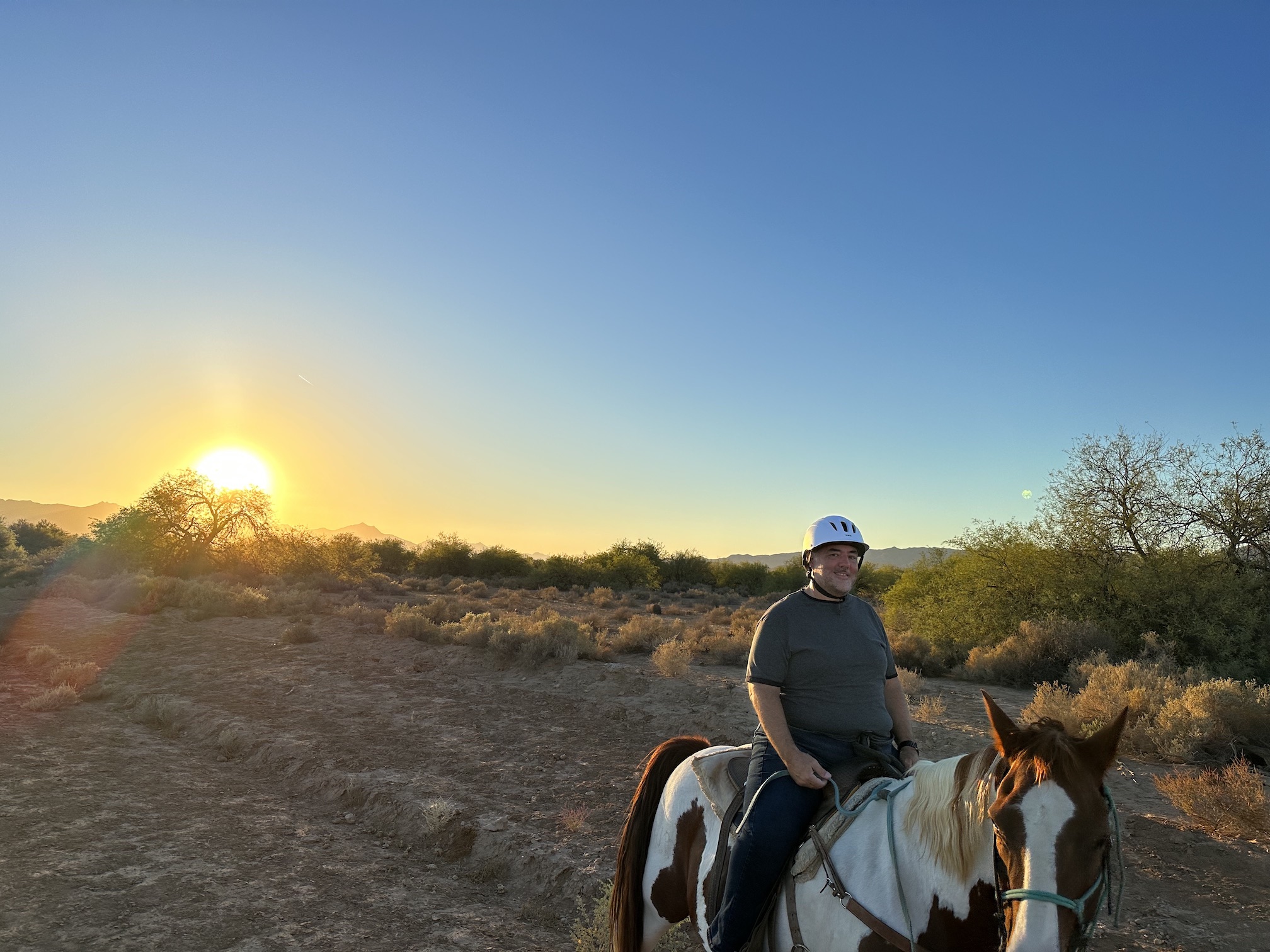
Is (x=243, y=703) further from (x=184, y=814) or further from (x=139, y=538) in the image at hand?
(x=139, y=538)

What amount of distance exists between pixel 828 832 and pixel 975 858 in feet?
2.09

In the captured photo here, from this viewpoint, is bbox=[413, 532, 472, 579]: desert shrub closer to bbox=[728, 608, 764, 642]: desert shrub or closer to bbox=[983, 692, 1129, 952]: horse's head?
bbox=[728, 608, 764, 642]: desert shrub

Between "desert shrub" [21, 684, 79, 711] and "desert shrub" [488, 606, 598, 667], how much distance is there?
7094 mm

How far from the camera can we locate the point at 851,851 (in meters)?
2.86

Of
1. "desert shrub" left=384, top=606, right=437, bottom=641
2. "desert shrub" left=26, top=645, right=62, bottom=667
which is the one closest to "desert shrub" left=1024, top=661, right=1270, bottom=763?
"desert shrub" left=384, top=606, right=437, bottom=641

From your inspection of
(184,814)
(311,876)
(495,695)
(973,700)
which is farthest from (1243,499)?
(184,814)

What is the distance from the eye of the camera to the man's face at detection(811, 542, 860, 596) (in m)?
3.34

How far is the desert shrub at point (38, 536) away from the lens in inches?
1892

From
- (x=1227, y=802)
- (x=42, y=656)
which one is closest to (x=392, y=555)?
(x=42, y=656)

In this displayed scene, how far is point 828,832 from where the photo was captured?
2.95 metres

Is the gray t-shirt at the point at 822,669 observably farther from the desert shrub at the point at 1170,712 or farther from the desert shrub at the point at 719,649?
the desert shrub at the point at 719,649

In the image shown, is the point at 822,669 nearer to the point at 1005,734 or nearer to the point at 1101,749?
the point at 1005,734

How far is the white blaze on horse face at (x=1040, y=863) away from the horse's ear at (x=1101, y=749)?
7.8 inches

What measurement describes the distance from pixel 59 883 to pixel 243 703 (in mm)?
6320
